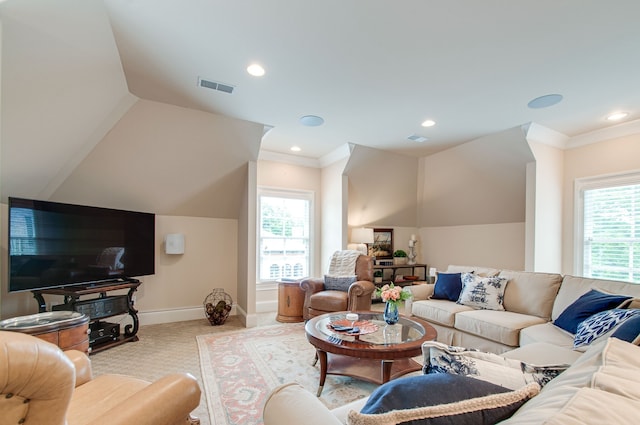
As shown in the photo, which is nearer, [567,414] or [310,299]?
[567,414]

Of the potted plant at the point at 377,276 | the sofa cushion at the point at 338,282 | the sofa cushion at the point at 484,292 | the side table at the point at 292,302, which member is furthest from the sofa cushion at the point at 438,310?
the potted plant at the point at 377,276

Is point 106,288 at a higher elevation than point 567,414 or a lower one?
lower

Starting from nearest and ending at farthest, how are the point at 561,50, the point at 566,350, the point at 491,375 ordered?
1. the point at 491,375
2. the point at 566,350
3. the point at 561,50

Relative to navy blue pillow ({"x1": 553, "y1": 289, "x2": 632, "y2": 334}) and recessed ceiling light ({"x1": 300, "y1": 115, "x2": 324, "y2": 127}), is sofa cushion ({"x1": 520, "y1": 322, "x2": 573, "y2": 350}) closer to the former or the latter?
navy blue pillow ({"x1": 553, "y1": 289, "x2": 632, "y2": 334})

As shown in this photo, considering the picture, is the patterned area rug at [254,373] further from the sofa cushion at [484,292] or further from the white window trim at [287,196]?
the sofa cushion at [484,292]

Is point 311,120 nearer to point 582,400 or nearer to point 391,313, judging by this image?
point 391,313

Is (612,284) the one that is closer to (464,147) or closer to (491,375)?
(491,375)

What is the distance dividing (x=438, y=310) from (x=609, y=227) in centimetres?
270

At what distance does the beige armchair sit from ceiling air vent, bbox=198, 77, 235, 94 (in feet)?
8.45

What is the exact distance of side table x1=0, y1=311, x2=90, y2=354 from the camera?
2119mm

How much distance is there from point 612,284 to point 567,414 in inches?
111

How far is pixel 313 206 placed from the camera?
562cm

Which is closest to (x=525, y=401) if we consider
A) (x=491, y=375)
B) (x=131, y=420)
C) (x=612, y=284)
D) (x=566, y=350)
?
(x=491, y=375)

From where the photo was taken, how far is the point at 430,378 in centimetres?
91
